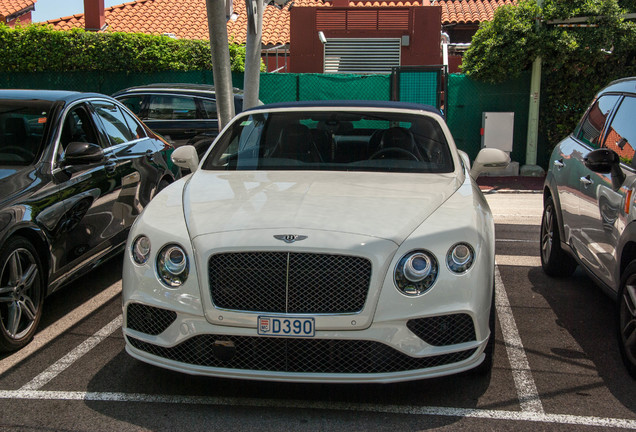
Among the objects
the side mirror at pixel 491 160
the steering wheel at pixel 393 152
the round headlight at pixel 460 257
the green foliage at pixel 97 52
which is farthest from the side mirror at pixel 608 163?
the green foliage at pixel 97 52

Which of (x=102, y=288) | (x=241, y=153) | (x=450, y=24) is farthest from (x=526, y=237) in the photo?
(x=450, y=24)

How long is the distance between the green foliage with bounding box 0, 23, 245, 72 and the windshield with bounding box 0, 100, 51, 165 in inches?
427

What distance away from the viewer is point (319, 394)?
3.77 m

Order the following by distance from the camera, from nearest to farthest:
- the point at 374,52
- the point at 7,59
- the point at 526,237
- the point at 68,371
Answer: the point at 68,371 < the point at 526,237 < the point at 7,59 < the point at 374,52

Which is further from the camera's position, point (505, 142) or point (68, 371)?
point (505, 142)

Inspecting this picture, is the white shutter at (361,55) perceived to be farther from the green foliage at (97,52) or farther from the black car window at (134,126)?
the black car window at (134,126)

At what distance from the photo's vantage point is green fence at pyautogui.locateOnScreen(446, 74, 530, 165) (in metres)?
14.3

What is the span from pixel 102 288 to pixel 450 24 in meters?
20.9

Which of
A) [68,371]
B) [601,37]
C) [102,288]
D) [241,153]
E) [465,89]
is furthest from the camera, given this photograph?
[465,89]

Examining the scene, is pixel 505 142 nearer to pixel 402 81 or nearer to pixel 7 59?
pixel 402 81

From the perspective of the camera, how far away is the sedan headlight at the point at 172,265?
11.8 feet

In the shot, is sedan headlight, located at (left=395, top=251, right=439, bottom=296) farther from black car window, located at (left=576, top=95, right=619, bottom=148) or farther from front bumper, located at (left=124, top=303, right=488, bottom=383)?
black car window, located at (left=576, top=95, right=619, bottom=148)

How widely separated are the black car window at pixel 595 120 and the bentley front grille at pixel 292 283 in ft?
9.22

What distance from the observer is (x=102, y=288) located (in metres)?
5.96
